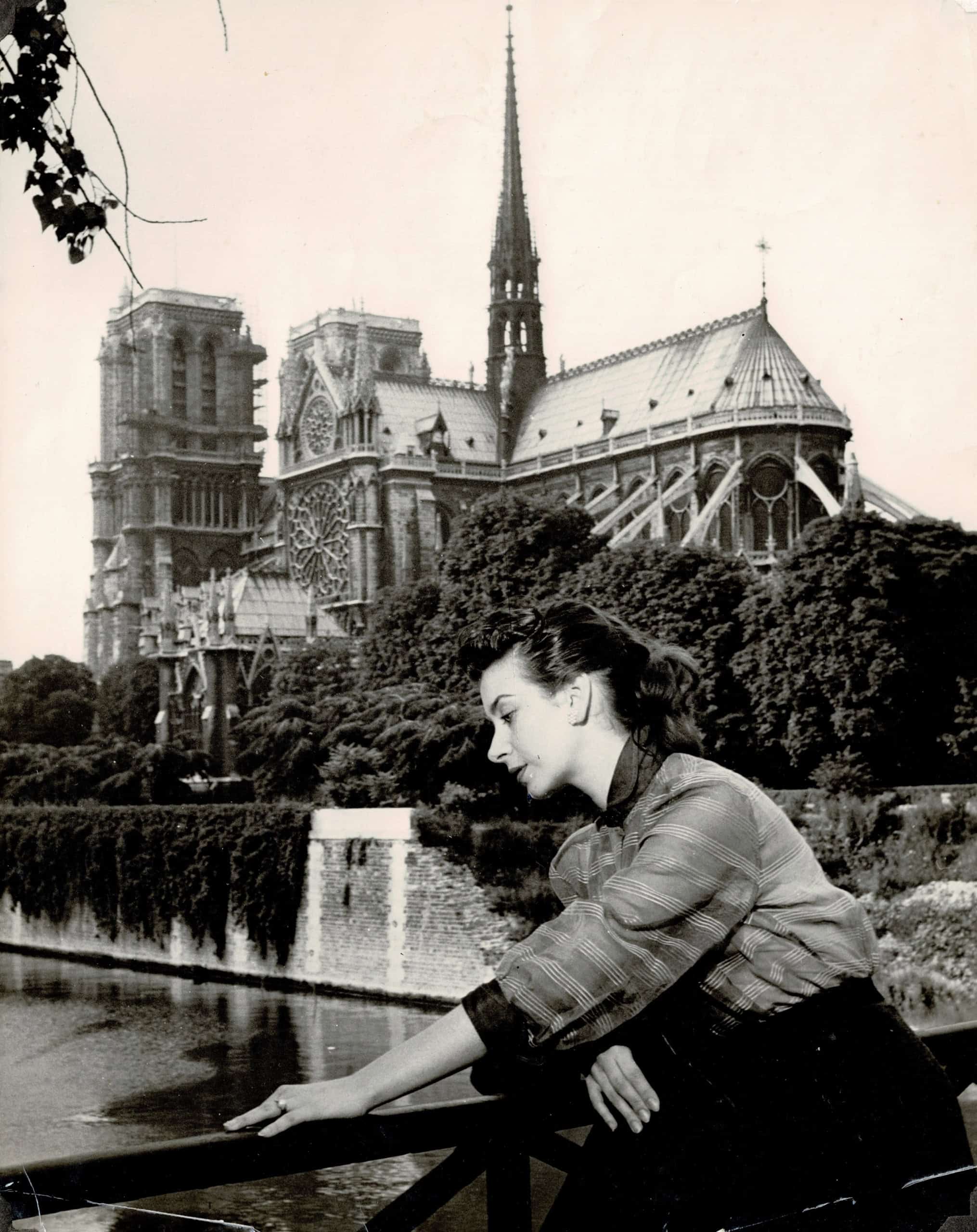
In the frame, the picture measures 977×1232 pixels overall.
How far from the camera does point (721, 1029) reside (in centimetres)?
181

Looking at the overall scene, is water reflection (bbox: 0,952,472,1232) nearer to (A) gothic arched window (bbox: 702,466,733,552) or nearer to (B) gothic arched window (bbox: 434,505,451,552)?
(A) gothic arched window (bbox: 702,466,733,552)

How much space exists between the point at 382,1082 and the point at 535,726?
0.43 meters

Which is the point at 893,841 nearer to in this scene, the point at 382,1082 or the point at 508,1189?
the point at 508,1189

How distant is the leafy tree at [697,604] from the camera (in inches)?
813

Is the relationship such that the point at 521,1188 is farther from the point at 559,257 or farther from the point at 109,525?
the point at 109,525

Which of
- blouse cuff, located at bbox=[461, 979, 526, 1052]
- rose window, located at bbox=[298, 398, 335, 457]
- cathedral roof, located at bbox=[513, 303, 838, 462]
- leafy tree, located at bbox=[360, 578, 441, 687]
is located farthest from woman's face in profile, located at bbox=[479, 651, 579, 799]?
rose window, located at bbox=[298, 398, 335, 457]

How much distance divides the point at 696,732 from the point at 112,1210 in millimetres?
9463

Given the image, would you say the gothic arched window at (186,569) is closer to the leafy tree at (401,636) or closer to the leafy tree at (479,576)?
the leafy tree at (401,636)

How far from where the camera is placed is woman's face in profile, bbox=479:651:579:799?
1.89 metres

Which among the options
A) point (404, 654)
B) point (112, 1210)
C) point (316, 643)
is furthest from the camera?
point (316, 643)

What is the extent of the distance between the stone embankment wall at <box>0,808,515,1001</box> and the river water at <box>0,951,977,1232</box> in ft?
1.22

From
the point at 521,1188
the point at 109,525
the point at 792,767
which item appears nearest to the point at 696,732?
the point at 521,1188

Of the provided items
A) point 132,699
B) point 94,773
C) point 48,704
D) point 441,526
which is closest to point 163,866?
point 94,773

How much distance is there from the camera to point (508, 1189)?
1.96 metres
